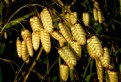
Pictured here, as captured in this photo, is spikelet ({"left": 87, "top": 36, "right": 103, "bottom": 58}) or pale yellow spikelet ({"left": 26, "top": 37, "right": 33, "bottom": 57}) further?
pale yellow spikelet ({"left": 26, "top": 37, "right": 33, "bottom": 57})

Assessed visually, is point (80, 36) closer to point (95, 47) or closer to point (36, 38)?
point (95, 47)

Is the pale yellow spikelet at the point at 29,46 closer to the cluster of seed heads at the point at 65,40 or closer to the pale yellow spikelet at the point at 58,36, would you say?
the cluster of seed heads at the point at 65,40

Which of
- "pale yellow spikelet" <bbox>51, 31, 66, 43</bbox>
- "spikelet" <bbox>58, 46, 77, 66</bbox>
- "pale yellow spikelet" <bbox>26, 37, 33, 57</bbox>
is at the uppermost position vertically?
"pale yellow spikelet" <bbox>51, 31, 66, 43</bbox>

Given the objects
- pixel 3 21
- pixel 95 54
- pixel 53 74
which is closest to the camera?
pixel 95 54

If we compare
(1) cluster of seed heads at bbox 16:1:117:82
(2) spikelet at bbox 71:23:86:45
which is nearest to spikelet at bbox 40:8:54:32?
(1) cluster of seed heads at bbox 16:1:117:82

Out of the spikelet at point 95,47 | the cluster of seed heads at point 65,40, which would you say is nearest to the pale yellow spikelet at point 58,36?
the cluster of seed heads at point 65,40

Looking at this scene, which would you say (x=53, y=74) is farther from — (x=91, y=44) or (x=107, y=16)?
(x=91, y=44)

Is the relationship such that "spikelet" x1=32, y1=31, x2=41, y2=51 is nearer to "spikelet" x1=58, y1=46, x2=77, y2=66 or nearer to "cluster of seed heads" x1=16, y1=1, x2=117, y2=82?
"cluster of seed heads" x1=16, y1=1, x2=117, y2=82

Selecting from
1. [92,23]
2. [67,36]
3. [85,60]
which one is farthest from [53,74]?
[67,36]

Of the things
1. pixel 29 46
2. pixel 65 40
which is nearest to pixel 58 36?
pixel 65 40

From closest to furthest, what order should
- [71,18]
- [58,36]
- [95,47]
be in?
[95,47] → [58,36] → [71,18]

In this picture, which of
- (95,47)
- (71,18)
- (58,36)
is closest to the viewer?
(95,47)
